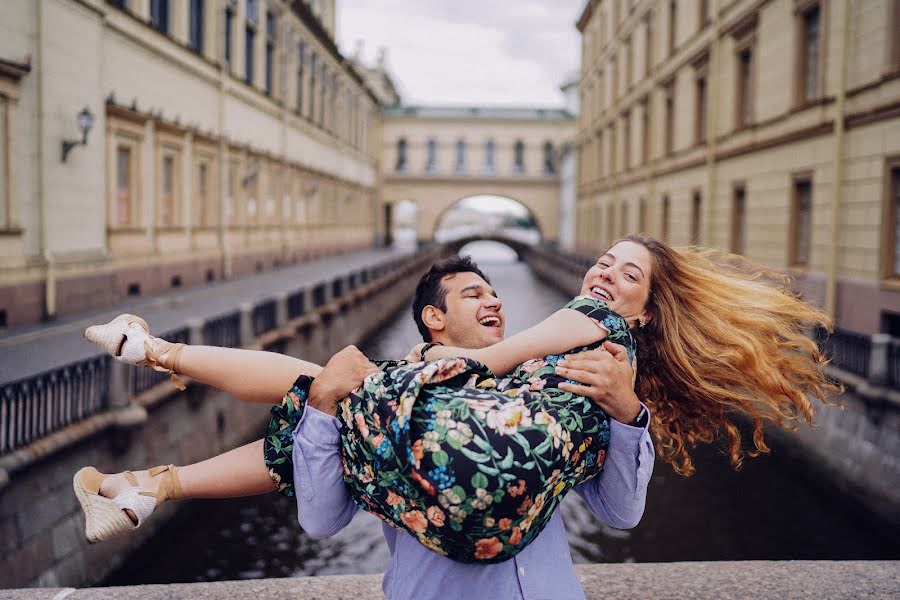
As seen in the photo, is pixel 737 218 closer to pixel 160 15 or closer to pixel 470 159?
pixel 160 15

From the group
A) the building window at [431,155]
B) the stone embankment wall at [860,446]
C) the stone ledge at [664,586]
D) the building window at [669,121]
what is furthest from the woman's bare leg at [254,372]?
the building window at [431,155]

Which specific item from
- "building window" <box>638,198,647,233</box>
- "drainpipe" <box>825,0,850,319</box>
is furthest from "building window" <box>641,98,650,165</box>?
"drainpipe" <box>825,0,850,319</box>

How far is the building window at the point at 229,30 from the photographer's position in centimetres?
2500

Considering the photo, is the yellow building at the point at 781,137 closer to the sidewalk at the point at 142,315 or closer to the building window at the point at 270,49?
the sidewalk at the point at 142,315

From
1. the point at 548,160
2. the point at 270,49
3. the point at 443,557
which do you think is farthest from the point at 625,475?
the point at 548,160

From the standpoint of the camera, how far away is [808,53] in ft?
50.8

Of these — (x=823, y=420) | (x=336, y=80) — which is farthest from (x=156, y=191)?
(x=336, y=80)

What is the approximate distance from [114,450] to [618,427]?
6756 mm

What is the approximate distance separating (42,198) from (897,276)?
1240 centimetres

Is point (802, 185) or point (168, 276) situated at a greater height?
point (802, 185)

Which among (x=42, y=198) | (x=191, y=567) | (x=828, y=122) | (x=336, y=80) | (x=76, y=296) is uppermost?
(x=336, y=80)

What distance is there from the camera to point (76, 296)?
14250 millimetres

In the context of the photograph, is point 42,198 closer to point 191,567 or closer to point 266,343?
point 266,343

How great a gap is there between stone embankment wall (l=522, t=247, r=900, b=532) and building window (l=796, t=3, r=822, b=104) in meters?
7.12
